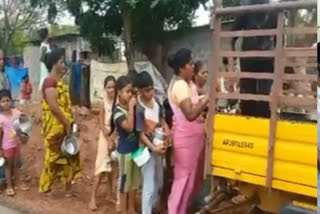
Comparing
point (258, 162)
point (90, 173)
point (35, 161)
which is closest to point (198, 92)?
point (258, 162)

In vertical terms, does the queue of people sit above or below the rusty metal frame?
below

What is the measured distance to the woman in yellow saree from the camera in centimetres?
612

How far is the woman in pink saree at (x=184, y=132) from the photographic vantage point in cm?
480

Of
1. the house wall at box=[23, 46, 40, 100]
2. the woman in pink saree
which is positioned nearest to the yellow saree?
the woman in pink saree

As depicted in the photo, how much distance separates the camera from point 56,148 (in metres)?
6.43

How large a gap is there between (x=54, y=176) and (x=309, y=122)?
3.48 meters

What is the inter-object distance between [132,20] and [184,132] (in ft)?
25.3

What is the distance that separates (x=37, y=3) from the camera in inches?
480

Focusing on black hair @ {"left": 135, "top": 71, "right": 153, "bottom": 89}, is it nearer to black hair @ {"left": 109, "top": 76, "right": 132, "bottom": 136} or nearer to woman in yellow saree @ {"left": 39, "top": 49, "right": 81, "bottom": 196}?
black hair @ {"left": 109, "top": 76, "right": 132, "bottom": 136}

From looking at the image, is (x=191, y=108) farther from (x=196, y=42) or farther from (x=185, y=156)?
(x=196, y=42)

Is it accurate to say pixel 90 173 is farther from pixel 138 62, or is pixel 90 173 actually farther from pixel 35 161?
pixel 138 62

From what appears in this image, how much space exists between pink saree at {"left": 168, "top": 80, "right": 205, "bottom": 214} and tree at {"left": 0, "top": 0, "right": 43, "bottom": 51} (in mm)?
24297

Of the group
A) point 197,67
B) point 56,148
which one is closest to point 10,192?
point 56,148

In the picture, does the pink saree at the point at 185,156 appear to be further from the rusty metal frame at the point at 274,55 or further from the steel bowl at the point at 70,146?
the steel bowl at the point at 70,146
